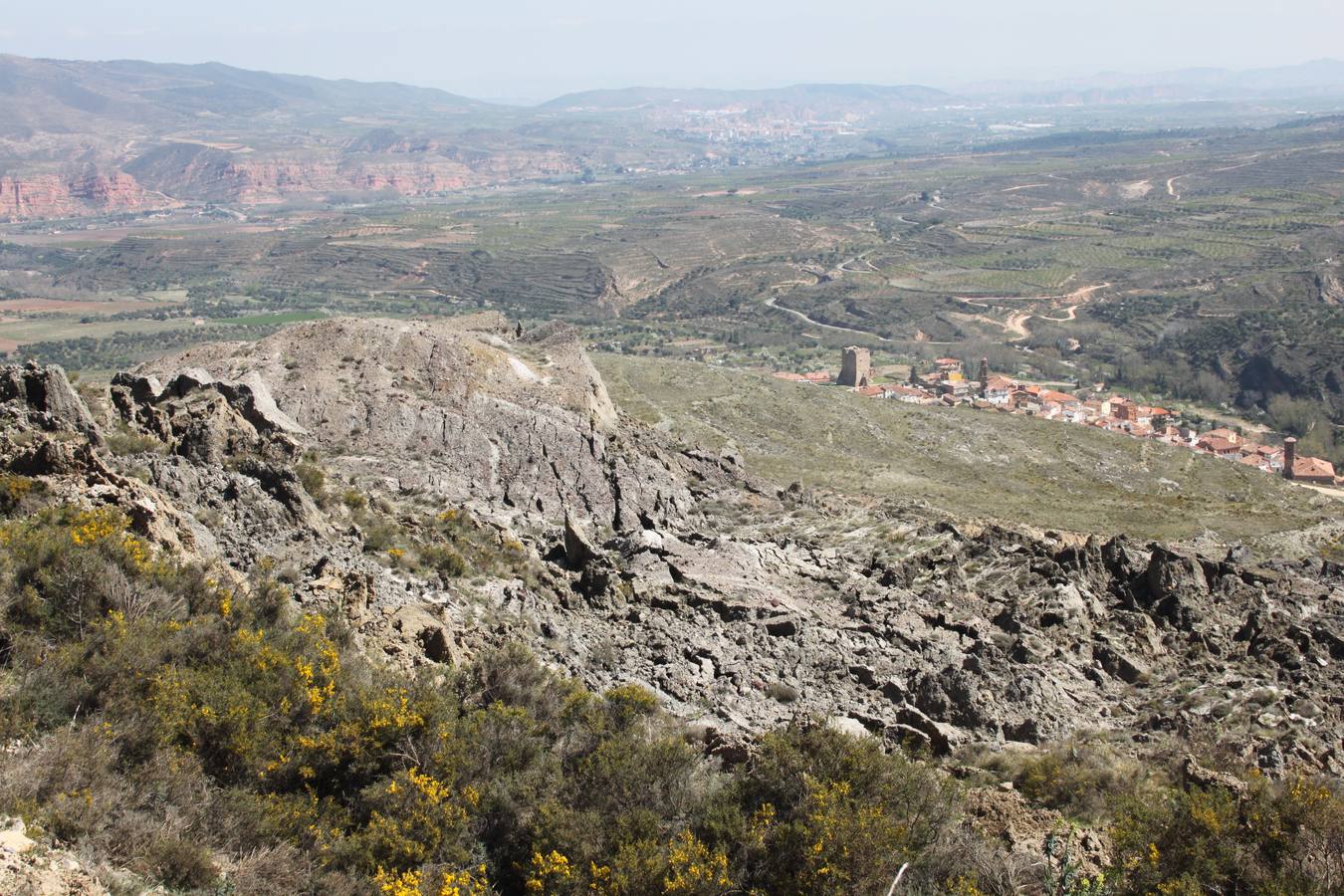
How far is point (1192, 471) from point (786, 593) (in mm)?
24860

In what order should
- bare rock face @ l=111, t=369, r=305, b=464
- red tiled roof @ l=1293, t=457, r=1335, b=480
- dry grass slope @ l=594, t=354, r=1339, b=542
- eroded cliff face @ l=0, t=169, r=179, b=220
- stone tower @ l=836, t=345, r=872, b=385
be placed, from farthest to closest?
eroded cliff face @ l=0, t=169, r=179, b=220 < stone tower @ l=836, t=345, r=872, b=385 < red tiled roof @ l=1293, t=457, r=1335, b=480 < dry grass slope @ l=594, t=354, r=1339, b=542 < bare rock face @ l=111, t=369, r=305, b=464

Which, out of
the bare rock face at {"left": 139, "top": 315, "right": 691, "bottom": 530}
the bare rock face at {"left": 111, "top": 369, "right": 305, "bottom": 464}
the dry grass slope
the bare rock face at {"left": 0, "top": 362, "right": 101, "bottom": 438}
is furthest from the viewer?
the dry grass slope

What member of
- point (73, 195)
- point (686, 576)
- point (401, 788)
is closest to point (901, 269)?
point (686, 576)

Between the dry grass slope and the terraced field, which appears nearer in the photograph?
the dry grass slope

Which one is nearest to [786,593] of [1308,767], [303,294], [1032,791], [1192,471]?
[1032,791]

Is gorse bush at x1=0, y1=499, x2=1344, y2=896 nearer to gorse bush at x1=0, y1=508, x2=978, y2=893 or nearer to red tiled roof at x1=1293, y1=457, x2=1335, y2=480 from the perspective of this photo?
gorse bush at x1=0, y1=508, x2=978, y2=893

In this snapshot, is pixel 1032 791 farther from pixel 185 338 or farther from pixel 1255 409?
pixel 185 338

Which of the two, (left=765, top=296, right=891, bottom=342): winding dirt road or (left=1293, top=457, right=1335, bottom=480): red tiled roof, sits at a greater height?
(left=765, top=296, right=891, bottom=342): winding dirt road

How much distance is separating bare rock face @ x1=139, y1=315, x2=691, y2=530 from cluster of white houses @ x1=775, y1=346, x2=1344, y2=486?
89.8 ft

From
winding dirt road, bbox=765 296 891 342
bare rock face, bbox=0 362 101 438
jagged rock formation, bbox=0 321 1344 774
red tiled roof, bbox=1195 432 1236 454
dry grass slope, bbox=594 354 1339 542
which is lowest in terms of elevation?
red tiled roof, bbox=1195 432 1236 454

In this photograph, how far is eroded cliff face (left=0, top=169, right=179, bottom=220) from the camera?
6462 inches

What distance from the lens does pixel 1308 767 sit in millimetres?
9609

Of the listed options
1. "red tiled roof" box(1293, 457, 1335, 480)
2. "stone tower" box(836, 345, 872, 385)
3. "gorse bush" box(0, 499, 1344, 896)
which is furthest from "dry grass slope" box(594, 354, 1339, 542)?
"stone tower" box(836, 345, 872, 385)

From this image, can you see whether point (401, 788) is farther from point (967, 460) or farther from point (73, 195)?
point (73, 195)
